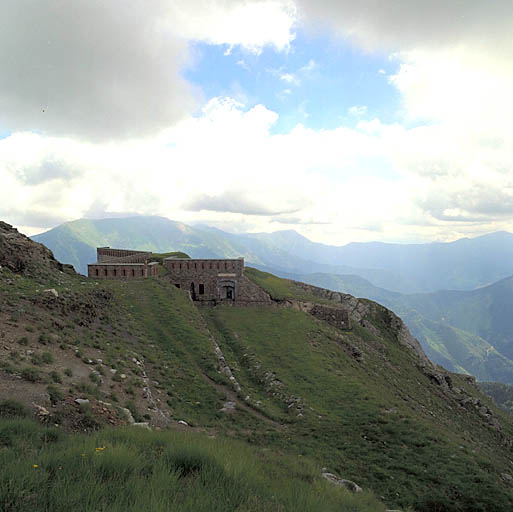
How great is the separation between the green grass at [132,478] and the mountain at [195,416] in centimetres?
3

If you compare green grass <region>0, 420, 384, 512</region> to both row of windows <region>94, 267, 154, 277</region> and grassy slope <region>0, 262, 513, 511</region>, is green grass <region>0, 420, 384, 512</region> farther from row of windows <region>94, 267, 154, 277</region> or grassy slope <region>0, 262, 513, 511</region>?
row of windows <region>94, 267, 154, 277</region>

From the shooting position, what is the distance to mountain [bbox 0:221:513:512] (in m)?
5.62

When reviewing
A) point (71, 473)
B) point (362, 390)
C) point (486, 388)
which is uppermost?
point (71, 473)

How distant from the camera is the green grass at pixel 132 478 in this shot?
4.56 meters

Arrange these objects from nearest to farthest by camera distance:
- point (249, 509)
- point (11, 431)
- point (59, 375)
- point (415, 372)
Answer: point (249, 509)
point (11, 431)
point (59, 375)
point (415, 372)

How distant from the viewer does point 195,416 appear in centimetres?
1564

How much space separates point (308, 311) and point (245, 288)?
10207mm

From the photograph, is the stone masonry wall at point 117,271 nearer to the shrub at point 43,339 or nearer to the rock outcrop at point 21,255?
the rock outcrop at point 21,255

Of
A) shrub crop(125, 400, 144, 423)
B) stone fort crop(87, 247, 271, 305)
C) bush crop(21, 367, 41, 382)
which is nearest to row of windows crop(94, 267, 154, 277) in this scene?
stone fort crop(87, 247, 271, 305)

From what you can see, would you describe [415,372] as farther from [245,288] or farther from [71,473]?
[71,473]

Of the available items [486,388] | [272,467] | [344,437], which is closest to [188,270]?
[344,437]

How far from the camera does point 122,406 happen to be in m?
12.1

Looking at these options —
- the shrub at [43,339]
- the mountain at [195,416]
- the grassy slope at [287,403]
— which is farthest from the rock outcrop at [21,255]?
the shrub at [43,339]

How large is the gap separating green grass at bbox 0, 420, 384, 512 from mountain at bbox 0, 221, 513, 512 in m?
0.03
